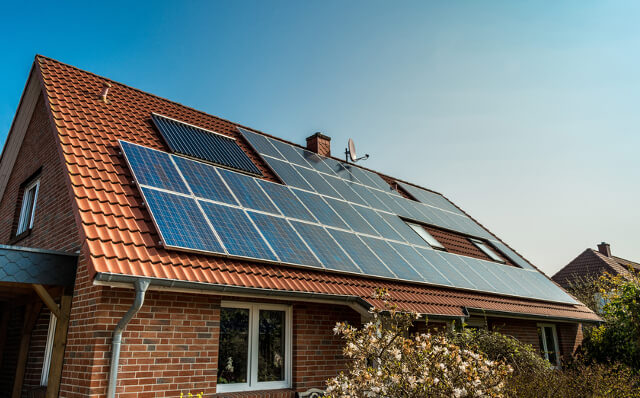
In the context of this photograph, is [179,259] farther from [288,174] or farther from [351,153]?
[351,153]

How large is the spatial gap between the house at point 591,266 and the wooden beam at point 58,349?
3048cm

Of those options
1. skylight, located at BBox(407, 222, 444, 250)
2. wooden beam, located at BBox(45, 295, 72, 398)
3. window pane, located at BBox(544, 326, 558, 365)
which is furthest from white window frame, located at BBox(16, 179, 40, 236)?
window pane, located at BBox(544, 326, 558, 365)

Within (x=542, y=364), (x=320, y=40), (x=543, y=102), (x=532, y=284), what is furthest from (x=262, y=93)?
(x=532, y=284)

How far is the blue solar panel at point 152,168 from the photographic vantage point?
22.8 ft

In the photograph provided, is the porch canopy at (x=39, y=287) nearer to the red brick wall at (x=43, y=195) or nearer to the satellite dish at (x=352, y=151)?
the red brick wall at (x=43, y=195)

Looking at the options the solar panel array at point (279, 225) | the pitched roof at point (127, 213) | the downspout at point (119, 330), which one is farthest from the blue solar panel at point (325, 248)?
the downspout at point (119, 330)

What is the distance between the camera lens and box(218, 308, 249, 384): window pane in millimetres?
6533

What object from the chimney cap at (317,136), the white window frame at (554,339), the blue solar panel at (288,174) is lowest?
the white window frame at (554,339)

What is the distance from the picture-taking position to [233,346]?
6.69 m

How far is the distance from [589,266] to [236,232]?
32048mm

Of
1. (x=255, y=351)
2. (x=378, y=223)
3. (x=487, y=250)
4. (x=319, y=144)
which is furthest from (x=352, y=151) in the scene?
(x=255, y=351)

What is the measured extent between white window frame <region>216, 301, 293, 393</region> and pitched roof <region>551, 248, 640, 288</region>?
92.6ft

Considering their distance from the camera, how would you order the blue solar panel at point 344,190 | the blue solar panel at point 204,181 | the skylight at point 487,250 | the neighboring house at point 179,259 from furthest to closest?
the skylight at point 487,250 < the blue solar panel at point 344,190 < the blue solar panel at point 204,181 < the neighboring house at point 179,259

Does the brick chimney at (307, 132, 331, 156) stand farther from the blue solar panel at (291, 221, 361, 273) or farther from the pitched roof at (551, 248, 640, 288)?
the pitched roof at (551, 248, 640, 288)
